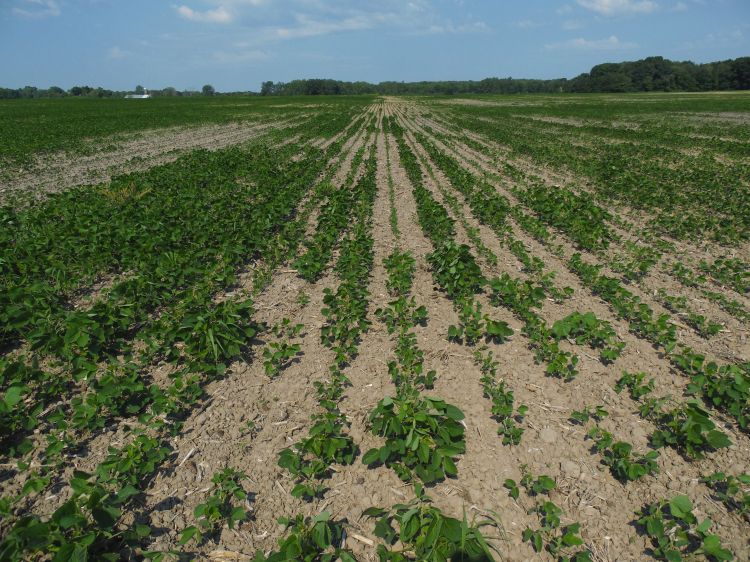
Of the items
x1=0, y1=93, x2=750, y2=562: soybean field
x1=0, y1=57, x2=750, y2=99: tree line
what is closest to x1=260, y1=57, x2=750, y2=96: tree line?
x1=0, y1=57, x2=750, y2=99: tree line

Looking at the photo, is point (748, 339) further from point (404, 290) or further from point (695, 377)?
point (404, 290)

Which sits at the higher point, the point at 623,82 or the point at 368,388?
the point at 623,82

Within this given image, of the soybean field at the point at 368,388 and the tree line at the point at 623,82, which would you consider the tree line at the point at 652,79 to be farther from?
the soybean field at the point at 368,388

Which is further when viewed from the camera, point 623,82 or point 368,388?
point 623,82

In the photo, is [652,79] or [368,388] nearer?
[368,388]

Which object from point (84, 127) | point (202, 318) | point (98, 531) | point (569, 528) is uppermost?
point (84, 127)

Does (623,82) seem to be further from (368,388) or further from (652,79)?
(368,388)

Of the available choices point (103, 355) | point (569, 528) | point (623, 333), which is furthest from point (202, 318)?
point (623, 333)

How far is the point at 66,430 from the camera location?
389 centimetres

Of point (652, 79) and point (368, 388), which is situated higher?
point (652, 79)

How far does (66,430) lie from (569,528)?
14.8 ft

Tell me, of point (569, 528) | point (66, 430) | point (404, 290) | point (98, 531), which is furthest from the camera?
point (404, 290)

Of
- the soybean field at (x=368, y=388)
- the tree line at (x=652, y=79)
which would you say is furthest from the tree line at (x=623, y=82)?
the soybean field at (x=368, y=388)

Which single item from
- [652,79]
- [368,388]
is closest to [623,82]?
[652,79]
